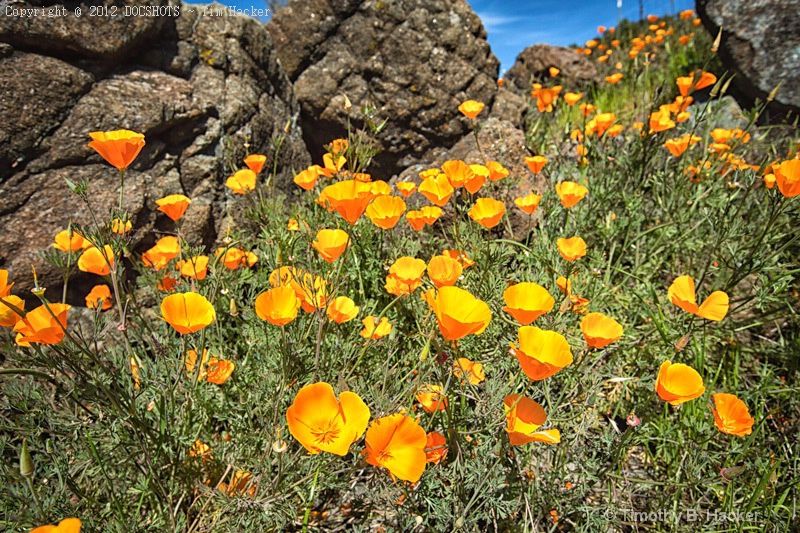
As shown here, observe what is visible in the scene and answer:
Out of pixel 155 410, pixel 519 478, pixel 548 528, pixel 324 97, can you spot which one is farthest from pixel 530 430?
pixel 324 97

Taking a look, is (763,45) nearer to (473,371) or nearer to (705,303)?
(705,303)

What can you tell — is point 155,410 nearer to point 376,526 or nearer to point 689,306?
point 376,526

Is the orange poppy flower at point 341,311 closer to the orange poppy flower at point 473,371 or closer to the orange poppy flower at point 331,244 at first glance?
the orange poppy flower at point 331,244

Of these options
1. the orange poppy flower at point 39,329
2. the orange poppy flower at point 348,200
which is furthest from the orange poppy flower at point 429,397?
the orange poppy flower at point 39,329

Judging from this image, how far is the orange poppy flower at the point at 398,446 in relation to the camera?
127cm

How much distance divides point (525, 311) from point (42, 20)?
296 centimetres

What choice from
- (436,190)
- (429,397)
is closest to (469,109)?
(436,190)

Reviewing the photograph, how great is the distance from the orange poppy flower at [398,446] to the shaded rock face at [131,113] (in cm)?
148

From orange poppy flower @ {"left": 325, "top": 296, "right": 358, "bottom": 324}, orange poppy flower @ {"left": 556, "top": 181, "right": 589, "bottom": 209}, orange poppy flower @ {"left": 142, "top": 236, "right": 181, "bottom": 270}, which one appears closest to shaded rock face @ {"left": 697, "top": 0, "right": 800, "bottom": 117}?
orange poppy flower @ {"left": 556, "top": 181, "right": 589, "bottom": 209}

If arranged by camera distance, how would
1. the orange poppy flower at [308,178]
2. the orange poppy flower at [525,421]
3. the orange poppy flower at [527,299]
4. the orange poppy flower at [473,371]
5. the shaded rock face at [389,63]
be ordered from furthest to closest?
the shaded rock face at [389,63] → the orange poppy flower at [308,178] → the orange poppy flower at [473,371] → the orange poppy flower at [527,299] → the orange poppy flower at [525,421]

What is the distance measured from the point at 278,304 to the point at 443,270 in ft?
1.95

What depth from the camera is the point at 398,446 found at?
1.33 m

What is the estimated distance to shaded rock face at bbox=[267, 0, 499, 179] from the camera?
3.62m

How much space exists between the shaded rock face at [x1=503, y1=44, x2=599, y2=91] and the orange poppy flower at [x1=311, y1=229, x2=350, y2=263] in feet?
17.3
